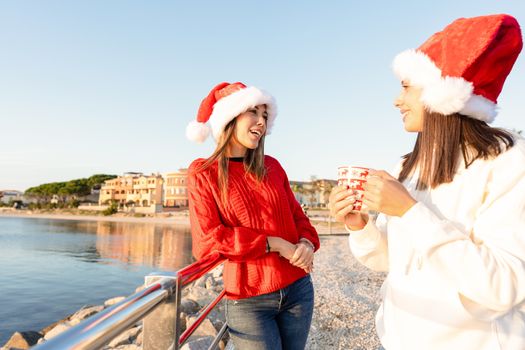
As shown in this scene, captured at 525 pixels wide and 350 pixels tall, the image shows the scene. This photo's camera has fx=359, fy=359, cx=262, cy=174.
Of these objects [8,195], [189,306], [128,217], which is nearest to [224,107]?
[189,306]

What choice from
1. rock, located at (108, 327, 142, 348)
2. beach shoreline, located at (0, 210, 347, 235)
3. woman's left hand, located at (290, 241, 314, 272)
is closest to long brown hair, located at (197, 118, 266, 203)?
woman's left hand, located at (290, 241, 314, 272)

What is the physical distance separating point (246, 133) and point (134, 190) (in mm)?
86774

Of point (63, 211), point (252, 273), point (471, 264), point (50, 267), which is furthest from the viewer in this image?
point (63, 211)

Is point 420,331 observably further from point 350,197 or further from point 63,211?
point 63,211

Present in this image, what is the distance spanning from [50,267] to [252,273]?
67.1ft

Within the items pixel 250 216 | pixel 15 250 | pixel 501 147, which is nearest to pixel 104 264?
pixel 15 250

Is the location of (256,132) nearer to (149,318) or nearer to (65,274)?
(149,318)

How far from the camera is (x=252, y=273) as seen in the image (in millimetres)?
1802

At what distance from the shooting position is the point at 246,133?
2.11m

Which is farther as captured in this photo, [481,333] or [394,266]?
[394,266]

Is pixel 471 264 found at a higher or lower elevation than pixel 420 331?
higher

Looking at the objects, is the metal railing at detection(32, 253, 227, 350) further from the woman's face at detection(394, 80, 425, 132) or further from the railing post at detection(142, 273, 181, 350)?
the woman's face at detection(394, 80, 425, 132)

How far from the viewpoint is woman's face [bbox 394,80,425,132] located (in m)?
1.27

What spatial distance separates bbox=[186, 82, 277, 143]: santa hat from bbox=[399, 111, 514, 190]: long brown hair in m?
1.16
